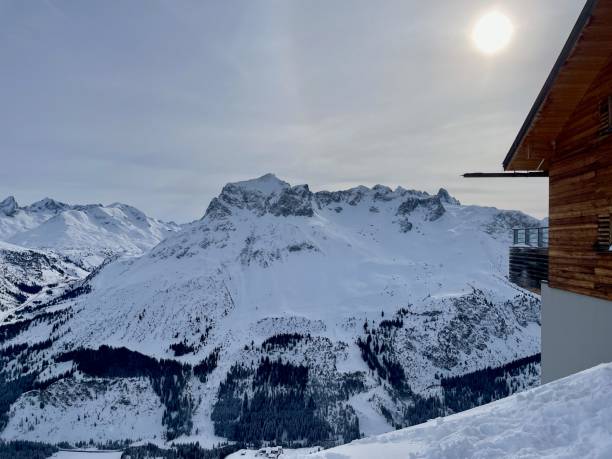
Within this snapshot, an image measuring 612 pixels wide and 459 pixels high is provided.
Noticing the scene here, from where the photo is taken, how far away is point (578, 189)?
12.0 metres

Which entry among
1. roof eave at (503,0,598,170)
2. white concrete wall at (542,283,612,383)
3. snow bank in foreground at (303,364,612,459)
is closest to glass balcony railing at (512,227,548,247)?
white concrete wall at (542,283,612,383)

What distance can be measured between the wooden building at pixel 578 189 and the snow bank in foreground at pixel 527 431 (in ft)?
8.34

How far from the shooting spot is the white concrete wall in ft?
34.7

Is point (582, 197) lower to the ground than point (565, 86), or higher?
lower

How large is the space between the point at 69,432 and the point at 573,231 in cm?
15791

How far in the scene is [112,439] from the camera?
4966 inches

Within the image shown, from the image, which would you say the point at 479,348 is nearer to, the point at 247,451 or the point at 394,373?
the point at 394,373

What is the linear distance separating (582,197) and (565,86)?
10.4 feet

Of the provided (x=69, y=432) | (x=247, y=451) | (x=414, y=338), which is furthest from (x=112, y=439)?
(x=414, y=338)

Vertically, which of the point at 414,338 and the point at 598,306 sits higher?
the point at 598,306

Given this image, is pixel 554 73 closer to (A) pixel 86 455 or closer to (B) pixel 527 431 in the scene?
(B) pixel 527 431

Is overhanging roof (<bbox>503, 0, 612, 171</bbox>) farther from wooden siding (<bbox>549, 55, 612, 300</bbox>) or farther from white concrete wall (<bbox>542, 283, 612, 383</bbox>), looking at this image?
white concrete wall (<bbox>542, 283, 612, 383</bbox>)

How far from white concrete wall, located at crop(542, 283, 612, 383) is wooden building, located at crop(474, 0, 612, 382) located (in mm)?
27

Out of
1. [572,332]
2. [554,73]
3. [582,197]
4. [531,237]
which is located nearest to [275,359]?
[531,237]
